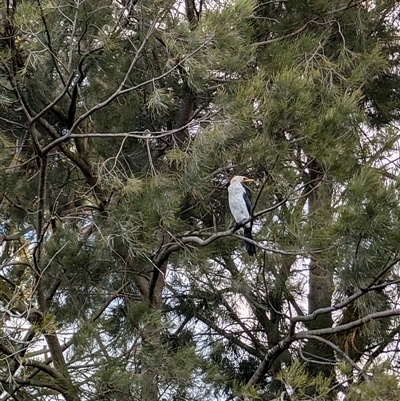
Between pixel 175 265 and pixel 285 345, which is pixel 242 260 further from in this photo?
pixel 285 345

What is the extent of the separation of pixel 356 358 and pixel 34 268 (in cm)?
139

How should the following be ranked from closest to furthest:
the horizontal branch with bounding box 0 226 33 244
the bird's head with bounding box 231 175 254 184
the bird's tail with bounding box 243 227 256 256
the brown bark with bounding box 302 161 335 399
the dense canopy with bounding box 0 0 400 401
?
the dense canopy with bounding box 0 0 400 401 → the brown bark with bounding box 302 161 335 399 → the bird's tail with bounding box 243 227 256 256 → the bird's head with bounding box 231 175 254 184 → the horizontal branch with bounding box 0 226 33 244

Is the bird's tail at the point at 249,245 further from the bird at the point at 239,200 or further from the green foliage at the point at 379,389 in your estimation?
the green foliage at the point at 379,389

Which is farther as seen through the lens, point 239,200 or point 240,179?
point 239,200

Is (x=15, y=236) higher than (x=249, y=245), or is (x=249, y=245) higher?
(x=15, y=236)

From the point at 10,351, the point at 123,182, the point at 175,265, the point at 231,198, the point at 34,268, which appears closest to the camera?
the point at 10,351

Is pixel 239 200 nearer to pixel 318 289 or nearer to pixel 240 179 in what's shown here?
pixel 240 179

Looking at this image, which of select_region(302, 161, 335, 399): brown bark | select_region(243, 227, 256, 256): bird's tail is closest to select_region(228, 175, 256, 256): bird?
select_region(243, 227, 256, 256): bird's tail

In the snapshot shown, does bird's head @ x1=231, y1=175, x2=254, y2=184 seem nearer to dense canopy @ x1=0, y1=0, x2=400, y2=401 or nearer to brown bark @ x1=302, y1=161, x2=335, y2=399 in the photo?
dense canopy @ x1=0, y1=0, x2=400, y2=401

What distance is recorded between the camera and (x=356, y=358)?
3.12 metres

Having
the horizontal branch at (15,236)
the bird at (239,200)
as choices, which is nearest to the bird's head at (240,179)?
the bird at (239,200)

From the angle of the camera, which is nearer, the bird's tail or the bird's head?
the bird's tail

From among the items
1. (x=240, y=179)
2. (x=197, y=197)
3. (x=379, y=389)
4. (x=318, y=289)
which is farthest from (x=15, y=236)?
(x=379, y=389)

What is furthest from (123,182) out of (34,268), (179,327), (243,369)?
(243,369)
